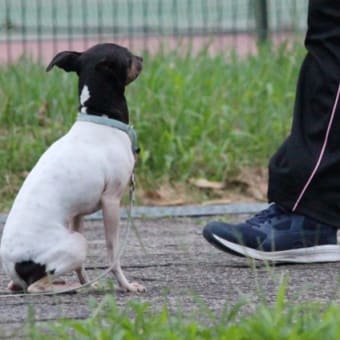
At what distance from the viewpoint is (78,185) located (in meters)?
4.56

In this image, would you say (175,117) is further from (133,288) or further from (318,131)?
(133,288)

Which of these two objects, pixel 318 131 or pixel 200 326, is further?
pixel 318 131

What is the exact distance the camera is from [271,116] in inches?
312

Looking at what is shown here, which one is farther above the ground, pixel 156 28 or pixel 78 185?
pixel 78 185

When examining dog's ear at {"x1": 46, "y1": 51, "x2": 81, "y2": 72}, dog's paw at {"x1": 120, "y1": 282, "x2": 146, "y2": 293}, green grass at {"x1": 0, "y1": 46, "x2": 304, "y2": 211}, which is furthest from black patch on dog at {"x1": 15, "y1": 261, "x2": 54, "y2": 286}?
green grass at {"x1": 0, "y1": 46, "x2": 304, "y2": 211}

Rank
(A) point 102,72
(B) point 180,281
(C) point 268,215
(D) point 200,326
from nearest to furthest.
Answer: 1. (D) point 200,326
2. (A) point 102,72
3. (B) point 180,281
4. (C) point 268,215

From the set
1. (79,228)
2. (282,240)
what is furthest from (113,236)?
(282,240)

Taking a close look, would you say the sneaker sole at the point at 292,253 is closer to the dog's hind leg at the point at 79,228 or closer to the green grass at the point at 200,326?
the dog's hind leg at the point at 79,228

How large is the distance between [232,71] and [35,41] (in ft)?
8.26

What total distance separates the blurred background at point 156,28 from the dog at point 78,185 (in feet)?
14.2

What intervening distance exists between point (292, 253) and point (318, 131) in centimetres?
48

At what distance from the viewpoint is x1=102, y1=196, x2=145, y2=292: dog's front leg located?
4.62 meters

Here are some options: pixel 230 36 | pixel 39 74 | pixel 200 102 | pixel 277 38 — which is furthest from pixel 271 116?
pixel 230 36

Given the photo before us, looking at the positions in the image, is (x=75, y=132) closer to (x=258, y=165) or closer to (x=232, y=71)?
(x=258, y=165)
